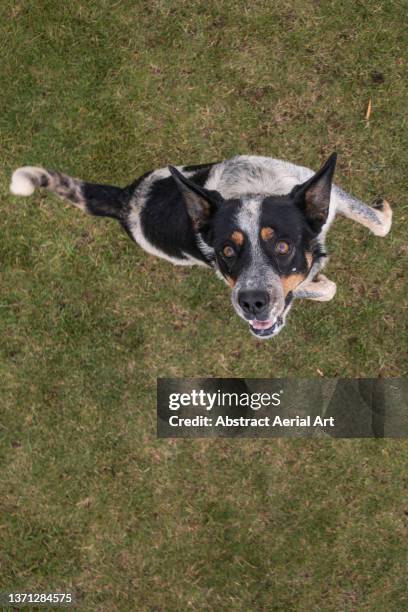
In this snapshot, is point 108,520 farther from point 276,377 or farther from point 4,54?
point 4,54

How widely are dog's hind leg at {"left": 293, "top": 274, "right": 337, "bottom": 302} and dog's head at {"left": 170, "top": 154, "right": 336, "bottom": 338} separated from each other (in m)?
0.89

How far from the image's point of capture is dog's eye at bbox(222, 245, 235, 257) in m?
4.38

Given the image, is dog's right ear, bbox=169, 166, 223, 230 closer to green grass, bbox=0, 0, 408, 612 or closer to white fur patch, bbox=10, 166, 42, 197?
white fur patch, bbox=10, 166, 42, 197

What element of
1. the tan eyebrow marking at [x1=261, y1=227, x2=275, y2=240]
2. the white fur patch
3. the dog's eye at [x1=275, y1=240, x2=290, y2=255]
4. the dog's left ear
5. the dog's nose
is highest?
the white fur patch

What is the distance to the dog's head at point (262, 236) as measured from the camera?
167 inches

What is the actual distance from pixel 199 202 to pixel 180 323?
195 cm

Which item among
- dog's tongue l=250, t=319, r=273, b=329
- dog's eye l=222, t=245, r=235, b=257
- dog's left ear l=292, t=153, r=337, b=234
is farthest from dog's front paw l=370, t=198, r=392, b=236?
dog's eye l=222, t=245, r=235, b=257

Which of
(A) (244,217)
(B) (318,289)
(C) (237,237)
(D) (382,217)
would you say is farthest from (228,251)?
(D) (382,217)

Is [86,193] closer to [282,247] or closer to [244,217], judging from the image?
[244,217]

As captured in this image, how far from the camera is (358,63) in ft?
19.5

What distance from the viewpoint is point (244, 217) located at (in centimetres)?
430

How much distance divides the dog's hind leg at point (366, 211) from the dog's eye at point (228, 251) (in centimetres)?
124

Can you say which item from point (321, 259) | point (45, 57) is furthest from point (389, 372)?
point (45, 57)

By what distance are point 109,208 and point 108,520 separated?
3.08 metres
